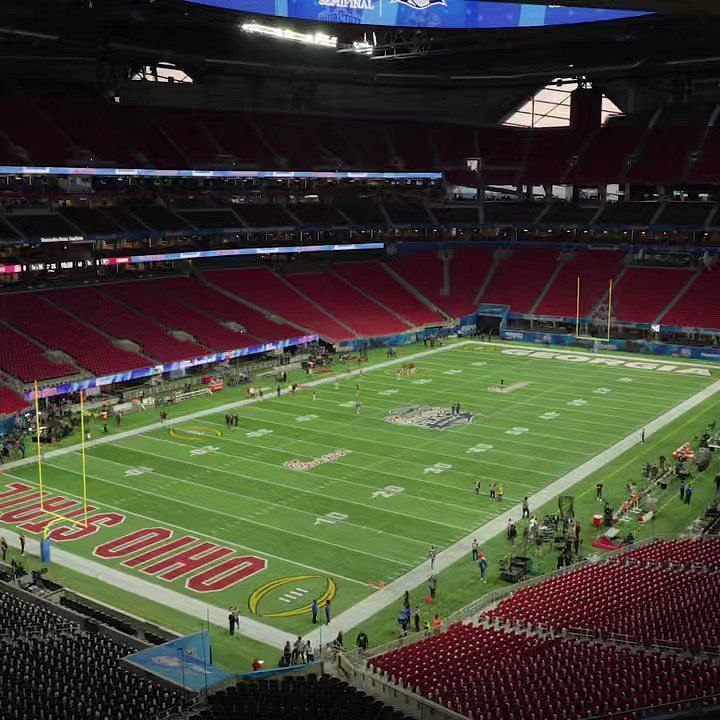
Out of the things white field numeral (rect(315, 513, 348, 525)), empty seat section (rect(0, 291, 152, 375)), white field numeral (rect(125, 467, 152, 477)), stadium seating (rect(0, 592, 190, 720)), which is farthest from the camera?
empty seat section (rect(0, 291, 152, 375))

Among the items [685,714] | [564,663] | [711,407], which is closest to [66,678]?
[564,663]

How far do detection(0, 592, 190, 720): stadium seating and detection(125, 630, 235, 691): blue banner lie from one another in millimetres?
360

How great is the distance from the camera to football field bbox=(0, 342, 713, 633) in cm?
2650

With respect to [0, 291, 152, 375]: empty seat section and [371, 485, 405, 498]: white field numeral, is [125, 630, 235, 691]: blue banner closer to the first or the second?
[371, 485, 405, 498]: white field numeral

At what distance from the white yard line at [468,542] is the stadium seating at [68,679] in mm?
5618

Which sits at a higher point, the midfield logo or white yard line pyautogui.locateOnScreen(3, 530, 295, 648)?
the midfield logo

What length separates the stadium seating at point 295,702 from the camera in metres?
15.9

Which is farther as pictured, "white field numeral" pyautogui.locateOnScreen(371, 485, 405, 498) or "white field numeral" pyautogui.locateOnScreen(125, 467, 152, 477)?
"white field numeral" pyautogui.locateOnScreen(125, 467, 152, 477)

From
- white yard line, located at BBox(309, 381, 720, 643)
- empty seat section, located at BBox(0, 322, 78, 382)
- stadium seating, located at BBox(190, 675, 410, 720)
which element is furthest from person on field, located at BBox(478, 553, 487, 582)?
empty seat section, located at BBox(0, 322, 78, 382)

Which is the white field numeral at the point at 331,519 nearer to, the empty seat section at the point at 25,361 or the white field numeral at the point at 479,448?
the white field numeral at the point at 479,448

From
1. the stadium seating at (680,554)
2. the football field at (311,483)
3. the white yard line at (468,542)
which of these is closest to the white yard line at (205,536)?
the football field at (311,483)

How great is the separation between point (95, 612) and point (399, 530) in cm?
1062

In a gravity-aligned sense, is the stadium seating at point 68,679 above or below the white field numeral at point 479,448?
above

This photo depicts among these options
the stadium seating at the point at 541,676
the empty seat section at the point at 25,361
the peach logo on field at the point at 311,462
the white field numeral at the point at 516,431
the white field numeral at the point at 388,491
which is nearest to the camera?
the stadium seating at the point at 541,676
